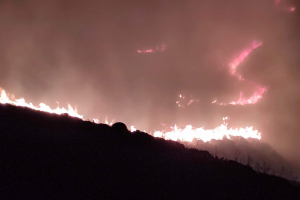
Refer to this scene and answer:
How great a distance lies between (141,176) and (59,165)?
18.3 ft

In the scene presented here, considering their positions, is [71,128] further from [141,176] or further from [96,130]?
[141,176]

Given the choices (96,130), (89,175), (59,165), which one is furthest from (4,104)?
(89,175)

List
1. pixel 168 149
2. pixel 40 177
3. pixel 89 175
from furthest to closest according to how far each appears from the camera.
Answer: pixel 168 149 < pixel 89 175 < pixel 40 177

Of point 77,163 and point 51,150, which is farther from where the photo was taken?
point 51,150

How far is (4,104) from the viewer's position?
2286cm

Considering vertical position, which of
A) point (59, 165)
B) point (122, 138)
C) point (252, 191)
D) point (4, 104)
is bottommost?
point (252, 191)

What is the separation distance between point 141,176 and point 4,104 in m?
22.1

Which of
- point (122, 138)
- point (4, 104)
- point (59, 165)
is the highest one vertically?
point (4, 104)

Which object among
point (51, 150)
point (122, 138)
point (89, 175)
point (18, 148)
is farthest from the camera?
point (122, 138)

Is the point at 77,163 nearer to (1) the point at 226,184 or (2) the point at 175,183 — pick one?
(2) the point at 175,183

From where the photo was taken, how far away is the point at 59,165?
11.1 meters

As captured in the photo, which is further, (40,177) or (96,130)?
(96,130)

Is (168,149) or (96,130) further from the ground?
Result: (96,130)

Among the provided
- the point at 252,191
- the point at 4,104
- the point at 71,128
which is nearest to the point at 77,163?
the point at 71,128
